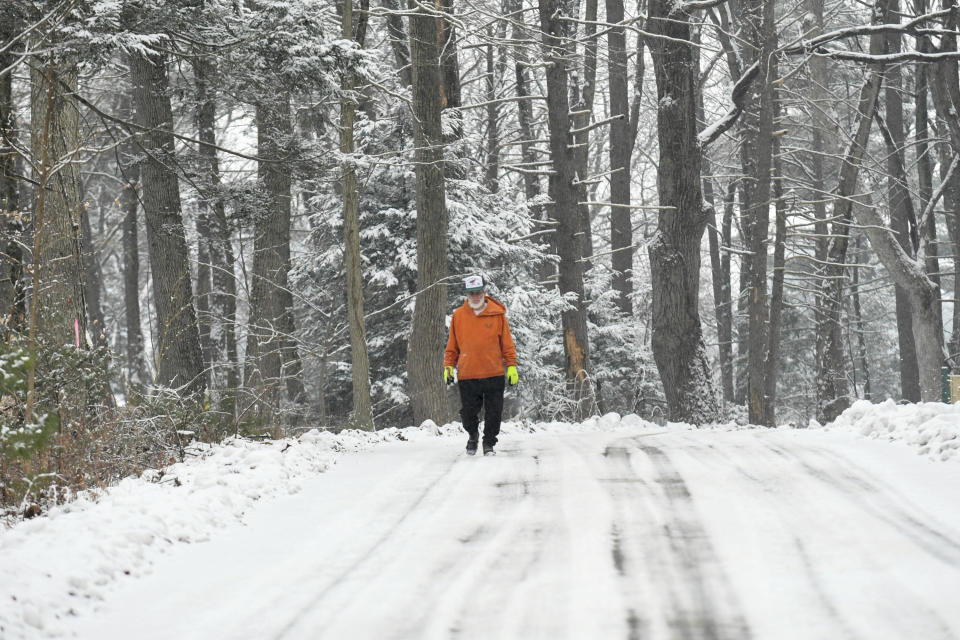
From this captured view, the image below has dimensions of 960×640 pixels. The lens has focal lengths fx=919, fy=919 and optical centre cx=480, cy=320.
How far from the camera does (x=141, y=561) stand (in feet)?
17.4

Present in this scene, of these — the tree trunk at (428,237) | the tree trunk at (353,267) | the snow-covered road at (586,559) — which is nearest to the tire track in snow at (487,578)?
the snow-covered road at (586,559)

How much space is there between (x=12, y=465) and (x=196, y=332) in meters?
8.37

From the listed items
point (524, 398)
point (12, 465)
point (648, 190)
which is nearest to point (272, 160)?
point (12, 465)

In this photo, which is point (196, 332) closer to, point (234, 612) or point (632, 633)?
point (234, 612)

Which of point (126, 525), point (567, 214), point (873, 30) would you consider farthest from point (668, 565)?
point (567, 214)

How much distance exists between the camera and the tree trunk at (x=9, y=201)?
26.2 ft

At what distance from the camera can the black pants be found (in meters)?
9.79

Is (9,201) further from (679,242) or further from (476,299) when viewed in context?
(679,242)

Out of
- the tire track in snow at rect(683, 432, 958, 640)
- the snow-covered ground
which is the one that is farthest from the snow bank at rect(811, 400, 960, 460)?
the tire track in snow at rect(683, 432, 958, 640)

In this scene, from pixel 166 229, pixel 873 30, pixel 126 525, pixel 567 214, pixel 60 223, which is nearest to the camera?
pixel 126 525

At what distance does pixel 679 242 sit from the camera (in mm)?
15148

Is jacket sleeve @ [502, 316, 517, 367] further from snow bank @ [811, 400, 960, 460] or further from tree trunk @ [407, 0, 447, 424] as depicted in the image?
tree trunk @ [407, 0, 447, 424]

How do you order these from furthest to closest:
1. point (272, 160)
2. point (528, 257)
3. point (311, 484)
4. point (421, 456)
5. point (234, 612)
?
point (528, 257) → point (272, 160) → point (421, 456) → point (311, 484) → point (234, 612)

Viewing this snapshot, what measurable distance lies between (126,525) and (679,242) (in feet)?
36.9
